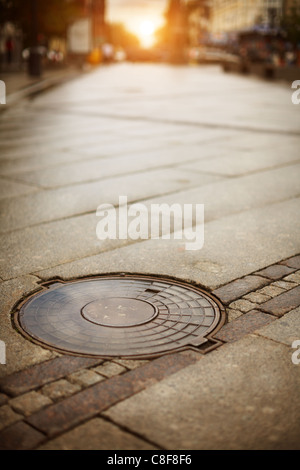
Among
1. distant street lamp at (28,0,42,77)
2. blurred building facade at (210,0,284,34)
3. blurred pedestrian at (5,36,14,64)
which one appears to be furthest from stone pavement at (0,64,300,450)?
blurred building facade at (210,0,284,34)

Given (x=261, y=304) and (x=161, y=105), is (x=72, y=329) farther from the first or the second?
(x=161, y=105)

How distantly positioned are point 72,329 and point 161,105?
15.7m

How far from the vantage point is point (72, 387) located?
3111 millimetres

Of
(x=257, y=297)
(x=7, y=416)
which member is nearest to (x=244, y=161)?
(x=257, y=297)

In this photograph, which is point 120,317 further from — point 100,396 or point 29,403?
point 29,403

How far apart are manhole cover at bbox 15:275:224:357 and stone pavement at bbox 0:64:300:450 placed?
0.10 meters

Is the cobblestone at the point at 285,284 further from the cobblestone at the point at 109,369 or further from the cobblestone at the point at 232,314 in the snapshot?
the cobblestone at the point at 109,369

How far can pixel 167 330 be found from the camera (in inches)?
146

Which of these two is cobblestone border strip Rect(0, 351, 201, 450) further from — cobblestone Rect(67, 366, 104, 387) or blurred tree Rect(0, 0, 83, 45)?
blurred tree Rect(0, 0, 83, 45)

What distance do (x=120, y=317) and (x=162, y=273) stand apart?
928mm

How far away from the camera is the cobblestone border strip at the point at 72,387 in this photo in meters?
2.79

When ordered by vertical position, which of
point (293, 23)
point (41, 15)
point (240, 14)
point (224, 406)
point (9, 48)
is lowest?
point (224, 406)

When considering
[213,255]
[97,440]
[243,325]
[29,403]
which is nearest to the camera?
[97,440]
